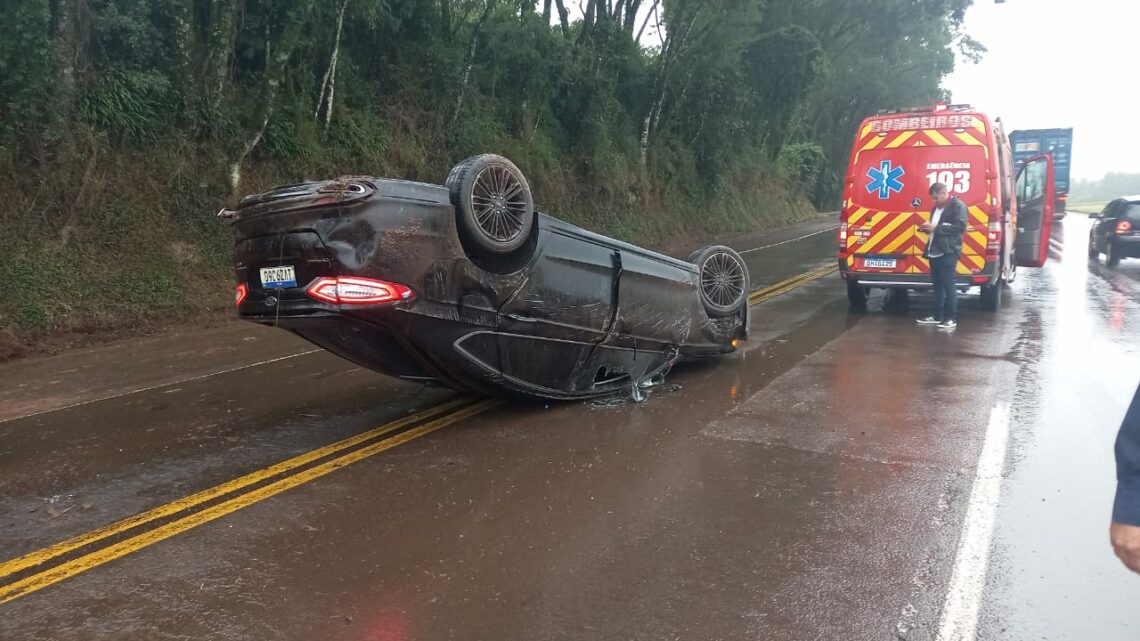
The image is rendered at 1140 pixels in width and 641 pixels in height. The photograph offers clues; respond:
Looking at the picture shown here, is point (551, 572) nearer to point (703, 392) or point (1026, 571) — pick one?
point (1026, 571)

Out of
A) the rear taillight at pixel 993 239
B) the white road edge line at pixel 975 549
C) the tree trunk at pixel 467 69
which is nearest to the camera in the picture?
the white road edge line at pixel 975 549

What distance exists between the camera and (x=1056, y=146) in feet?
109

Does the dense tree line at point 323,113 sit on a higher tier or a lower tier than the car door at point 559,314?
higher

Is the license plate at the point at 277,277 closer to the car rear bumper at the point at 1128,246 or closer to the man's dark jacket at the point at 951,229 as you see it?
the man's dark jacket at the point at 951,229

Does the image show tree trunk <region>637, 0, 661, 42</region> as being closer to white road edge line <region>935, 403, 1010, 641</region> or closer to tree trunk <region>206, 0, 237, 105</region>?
tree trunk <region>206, 0, 237, 105</region>

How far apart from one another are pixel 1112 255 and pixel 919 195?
9.19 m

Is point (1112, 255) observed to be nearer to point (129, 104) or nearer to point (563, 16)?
point (563, 16)

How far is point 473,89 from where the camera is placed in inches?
714

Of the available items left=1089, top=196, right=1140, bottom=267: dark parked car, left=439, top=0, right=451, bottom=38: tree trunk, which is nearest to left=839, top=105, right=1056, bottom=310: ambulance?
left=1089, top=196, right=1140, bottom=267: dark parked car

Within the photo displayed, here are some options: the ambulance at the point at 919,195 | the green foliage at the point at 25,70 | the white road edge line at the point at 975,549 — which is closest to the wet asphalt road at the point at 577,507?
the white road edge line at the point at 975,549

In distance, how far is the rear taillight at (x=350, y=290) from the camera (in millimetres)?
4777

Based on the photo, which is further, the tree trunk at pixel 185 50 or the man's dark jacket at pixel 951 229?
the tree trunk at pixel 185 50

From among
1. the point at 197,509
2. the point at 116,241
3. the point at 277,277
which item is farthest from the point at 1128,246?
the point at 116,241

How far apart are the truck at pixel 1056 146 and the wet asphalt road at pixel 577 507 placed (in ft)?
97.4
